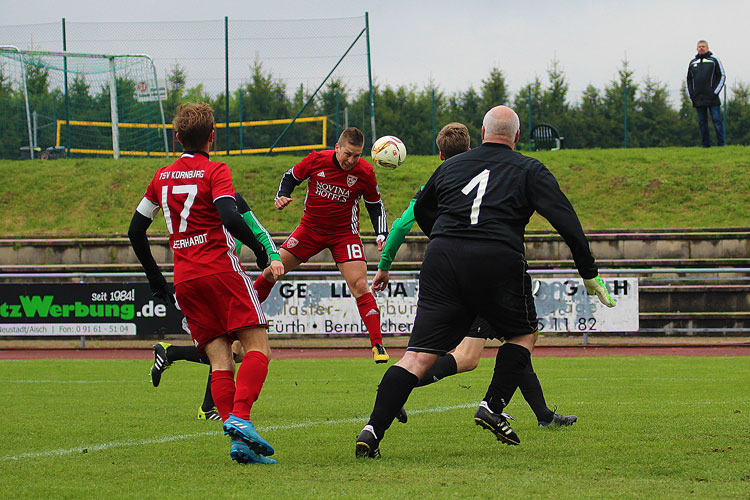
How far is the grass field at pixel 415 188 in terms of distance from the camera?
70.1 ft

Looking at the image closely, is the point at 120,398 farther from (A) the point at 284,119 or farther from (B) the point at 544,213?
(A) the point at 284,119

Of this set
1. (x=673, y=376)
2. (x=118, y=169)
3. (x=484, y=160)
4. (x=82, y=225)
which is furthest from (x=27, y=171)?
(x=484, y=160)

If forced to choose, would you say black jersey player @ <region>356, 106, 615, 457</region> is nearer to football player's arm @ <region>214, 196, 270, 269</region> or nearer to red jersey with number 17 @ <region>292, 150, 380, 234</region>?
football player's arm @ <region>214, 196, 270, 269</region>

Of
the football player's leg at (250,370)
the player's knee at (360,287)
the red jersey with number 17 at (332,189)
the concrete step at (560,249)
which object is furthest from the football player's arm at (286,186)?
the concrete step at (560,249)

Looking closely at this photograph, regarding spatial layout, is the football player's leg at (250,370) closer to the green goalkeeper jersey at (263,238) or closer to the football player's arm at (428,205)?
the green goalkeeper jersey at (263,238)

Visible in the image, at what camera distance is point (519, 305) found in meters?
4.91

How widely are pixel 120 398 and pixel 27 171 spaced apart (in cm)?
1823

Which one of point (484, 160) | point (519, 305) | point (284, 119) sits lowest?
point (519, 305)

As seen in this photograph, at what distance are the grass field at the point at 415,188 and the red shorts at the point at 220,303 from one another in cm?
1630

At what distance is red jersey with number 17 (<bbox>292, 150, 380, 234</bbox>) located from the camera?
896 centimetres

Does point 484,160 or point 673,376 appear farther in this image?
point 673,376

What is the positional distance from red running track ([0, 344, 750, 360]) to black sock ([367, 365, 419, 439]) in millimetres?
9791

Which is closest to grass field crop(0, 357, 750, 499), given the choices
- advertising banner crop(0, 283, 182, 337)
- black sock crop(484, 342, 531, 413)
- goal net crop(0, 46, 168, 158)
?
black sock crop(484, 342, 531, 413)

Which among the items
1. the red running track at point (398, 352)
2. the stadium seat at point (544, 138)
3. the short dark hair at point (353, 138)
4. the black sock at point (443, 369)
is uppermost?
the stadium seat at point (544, 138)
